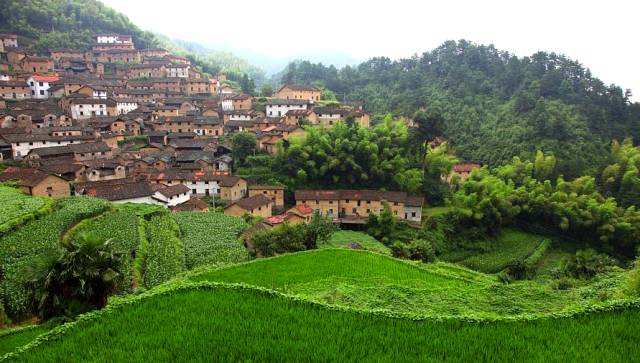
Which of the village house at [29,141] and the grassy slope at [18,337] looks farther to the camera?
the village house at [29,141]

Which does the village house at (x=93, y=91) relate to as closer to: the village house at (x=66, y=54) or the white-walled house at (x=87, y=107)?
the white-walled house at (x=87, y=107)

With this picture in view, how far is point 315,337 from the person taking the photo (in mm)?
8531

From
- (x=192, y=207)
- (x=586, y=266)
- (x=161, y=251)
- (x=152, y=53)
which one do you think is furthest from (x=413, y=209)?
(x=152, y=53)

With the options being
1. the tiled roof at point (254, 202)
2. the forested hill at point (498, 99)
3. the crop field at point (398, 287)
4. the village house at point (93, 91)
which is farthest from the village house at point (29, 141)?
the forested hill at point (498, 99)

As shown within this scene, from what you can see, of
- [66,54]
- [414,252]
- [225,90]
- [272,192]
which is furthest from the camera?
[225,90]

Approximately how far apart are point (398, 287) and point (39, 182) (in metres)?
25.6

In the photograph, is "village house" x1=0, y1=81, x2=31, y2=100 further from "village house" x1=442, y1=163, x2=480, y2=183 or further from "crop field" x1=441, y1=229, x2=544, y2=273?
"crop field" x1=441, y1=229, x2=544, y2=273

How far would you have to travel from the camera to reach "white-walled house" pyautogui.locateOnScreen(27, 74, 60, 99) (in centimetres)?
4931

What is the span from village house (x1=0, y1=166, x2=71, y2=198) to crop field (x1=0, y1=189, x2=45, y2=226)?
938 millimetres

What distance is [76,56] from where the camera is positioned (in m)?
64.3

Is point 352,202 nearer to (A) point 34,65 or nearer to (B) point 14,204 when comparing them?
(B) point 14,204

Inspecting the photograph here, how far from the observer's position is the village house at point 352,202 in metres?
34.5

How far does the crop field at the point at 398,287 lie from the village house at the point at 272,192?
51.7 ft

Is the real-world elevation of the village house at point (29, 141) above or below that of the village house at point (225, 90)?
below
